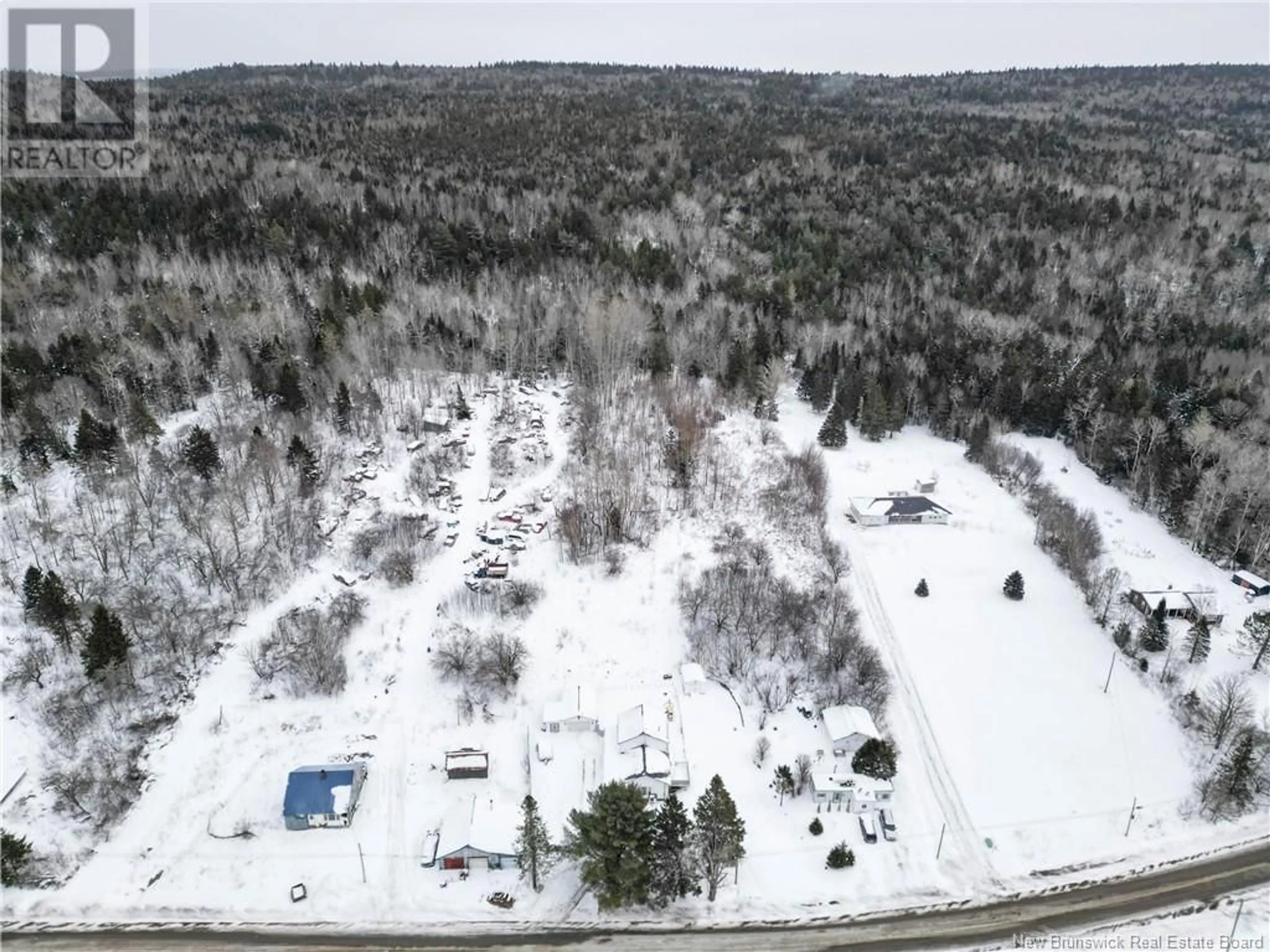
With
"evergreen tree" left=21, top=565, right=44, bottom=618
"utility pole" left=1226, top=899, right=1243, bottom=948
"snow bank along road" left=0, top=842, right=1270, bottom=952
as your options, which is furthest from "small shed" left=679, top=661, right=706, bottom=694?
"evergreen tree" left=21, top=565, right=44, bottom=618

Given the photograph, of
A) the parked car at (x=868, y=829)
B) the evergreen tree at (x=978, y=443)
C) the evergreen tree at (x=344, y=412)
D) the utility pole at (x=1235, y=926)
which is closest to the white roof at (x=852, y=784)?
the parked car at (x=868, y=829)

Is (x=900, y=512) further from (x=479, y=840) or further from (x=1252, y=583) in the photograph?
(x=479, y=840)

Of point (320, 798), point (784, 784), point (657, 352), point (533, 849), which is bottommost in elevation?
point (320, 798)

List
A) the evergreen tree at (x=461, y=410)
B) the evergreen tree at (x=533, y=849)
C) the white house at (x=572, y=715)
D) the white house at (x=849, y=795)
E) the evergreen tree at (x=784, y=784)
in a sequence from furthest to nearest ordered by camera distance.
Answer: the evergreen tree at (x=461, y=410) < the white house at (x=572, y=715) < the evergreen tree at (x=784, y=784) < the white house at (x=849, y=795) < the evergreen tree at (x=533, y=849)

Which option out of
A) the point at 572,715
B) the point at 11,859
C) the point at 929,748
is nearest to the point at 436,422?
the point at 572,715

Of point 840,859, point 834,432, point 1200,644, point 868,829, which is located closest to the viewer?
point 840,859

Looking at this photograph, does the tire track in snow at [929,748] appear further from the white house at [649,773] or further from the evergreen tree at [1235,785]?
the white house at [649,773]
